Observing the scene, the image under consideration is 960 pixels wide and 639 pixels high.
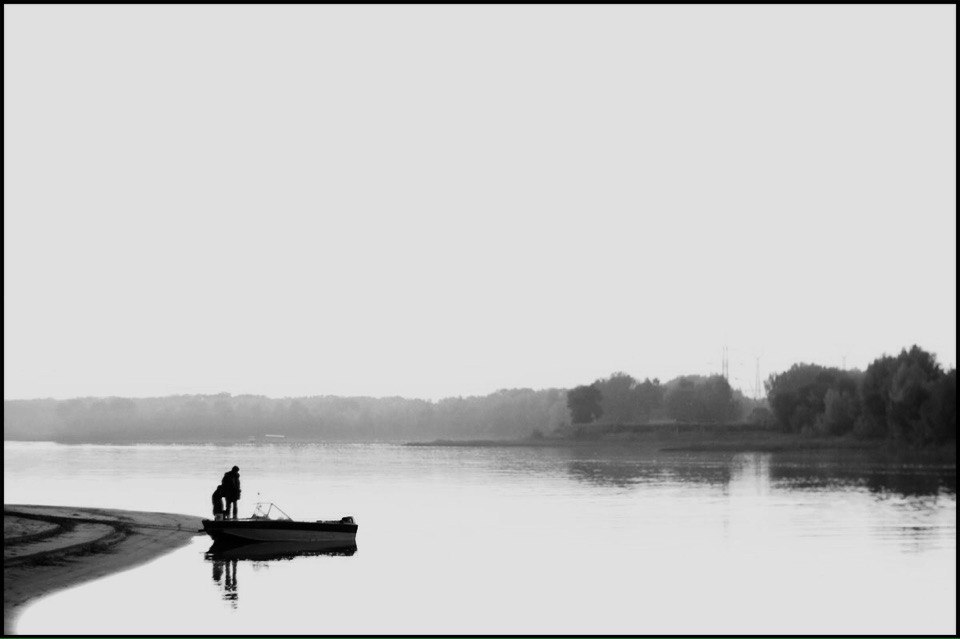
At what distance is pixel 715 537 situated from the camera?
165 ft

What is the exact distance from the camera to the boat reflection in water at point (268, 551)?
39562mm

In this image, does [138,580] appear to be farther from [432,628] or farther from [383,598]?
[432,628]

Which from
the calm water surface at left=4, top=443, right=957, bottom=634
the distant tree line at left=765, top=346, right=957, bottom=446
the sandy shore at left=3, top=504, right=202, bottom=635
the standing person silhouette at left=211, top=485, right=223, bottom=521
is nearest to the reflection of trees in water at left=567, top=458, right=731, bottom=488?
the calm water surface at left=4, top=443, right=957, bottom=634

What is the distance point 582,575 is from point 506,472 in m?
80.7

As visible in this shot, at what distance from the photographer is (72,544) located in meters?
38.6

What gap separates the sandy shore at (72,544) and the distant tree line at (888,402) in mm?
95623

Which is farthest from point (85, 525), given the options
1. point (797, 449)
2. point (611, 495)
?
point (797, 449)

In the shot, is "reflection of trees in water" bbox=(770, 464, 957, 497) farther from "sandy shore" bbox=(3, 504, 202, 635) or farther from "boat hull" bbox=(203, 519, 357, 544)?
"sandy shore" bbox=(3, 504, 202, 635)

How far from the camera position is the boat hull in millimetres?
41219

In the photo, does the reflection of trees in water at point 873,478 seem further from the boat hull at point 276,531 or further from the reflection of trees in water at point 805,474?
the boat hull at point 276,531

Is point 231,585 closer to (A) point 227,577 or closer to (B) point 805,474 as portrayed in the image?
(A) point 227,577

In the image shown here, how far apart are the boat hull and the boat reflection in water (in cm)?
18

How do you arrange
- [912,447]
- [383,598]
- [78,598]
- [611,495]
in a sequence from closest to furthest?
[78,598], [383,598], [611,495], [912,447]

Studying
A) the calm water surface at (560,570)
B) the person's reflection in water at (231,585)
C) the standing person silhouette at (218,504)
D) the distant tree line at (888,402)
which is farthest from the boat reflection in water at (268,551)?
the distant tree line at (888,402)
